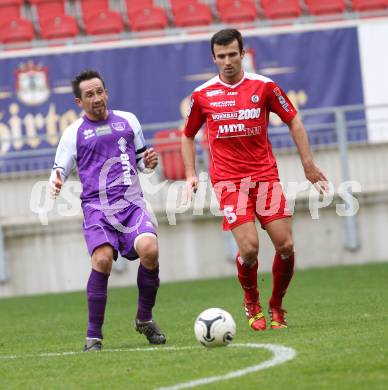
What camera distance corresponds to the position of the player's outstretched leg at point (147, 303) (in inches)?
337

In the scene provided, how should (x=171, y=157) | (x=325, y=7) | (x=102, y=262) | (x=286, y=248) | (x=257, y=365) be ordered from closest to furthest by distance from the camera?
(x=257, y=365) → (x=102, y=262) → (x=286, y=248) → (x=171, y=157) → (x=325, y=7)

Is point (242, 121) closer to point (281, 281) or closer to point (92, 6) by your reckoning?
point (281, 281)

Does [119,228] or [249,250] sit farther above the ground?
[119,228]

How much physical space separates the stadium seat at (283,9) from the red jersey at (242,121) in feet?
38.1

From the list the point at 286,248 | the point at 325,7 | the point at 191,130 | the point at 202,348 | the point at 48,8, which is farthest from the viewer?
the point at 48,8

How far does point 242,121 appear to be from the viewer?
8891 millimetres

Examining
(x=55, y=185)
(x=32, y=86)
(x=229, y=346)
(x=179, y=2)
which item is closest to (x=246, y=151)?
(x=55, y=185)

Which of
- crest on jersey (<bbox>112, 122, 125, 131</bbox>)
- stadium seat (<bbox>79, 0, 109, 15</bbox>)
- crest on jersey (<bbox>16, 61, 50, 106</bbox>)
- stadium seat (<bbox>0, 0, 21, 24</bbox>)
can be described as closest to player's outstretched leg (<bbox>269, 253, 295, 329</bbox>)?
crest on jersey (<bbox>112, 122, 125, 131</bbox>)

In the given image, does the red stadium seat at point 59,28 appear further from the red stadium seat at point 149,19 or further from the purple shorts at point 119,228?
the purple shorts at point 119,228

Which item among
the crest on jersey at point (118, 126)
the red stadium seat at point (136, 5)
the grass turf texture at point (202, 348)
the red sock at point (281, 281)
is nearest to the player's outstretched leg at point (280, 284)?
the red sock at point (281, 281)

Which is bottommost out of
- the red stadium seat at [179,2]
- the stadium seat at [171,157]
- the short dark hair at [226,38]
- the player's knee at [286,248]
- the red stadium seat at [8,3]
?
the player's knee at [286,248]

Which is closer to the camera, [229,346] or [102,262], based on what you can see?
[229,346]

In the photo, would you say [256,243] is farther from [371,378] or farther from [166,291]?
[166,291]

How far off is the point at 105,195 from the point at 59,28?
487 inches
